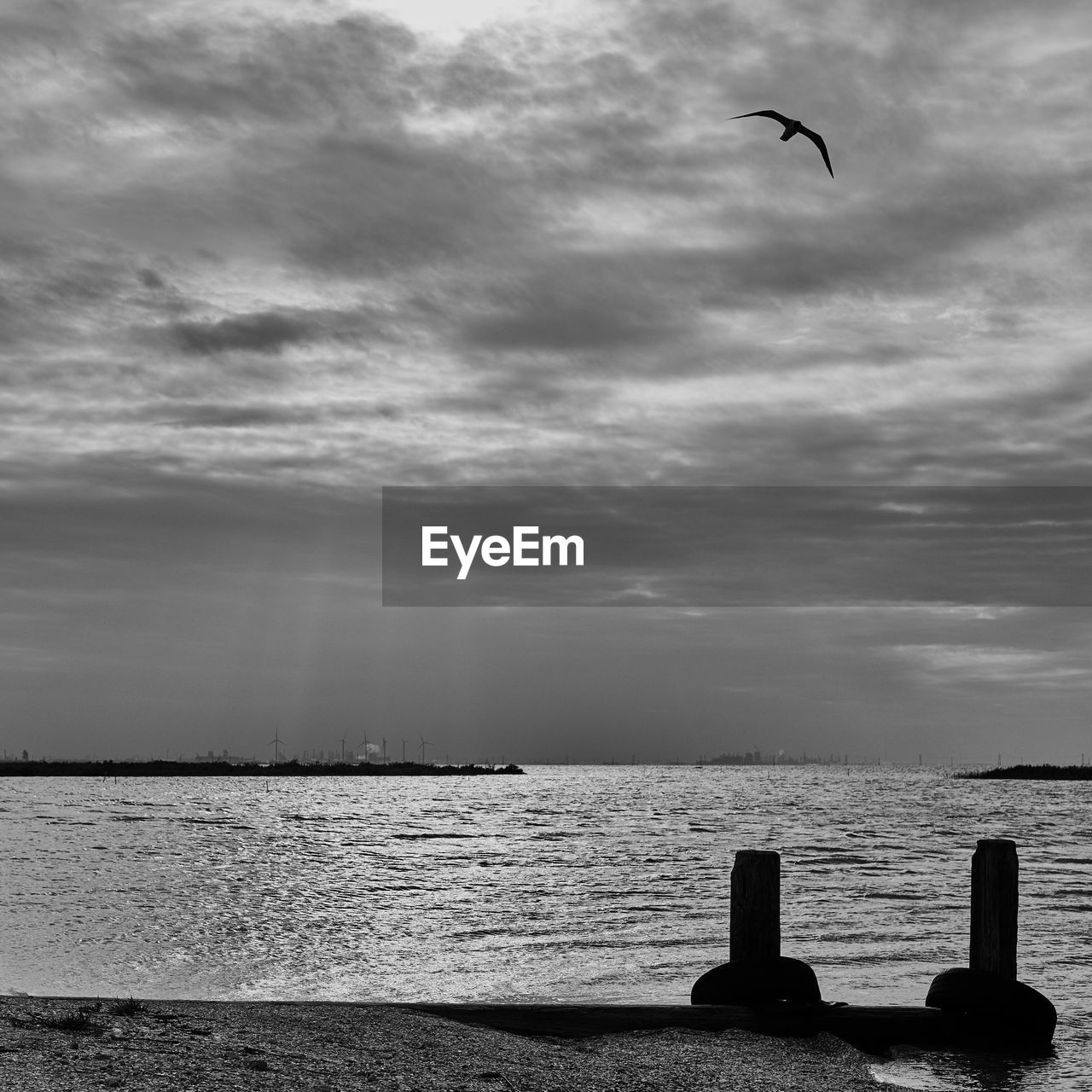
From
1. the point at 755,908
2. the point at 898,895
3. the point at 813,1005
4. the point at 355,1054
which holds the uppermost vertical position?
the point at 755,908

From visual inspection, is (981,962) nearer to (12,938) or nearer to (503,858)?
(12,938)

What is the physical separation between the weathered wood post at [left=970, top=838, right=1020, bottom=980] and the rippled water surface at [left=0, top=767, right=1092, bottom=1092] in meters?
0.97

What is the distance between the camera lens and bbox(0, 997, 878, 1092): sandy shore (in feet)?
26.2

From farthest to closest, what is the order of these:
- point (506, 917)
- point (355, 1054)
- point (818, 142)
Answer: point (506, 917)
point (818, 142)
point (355, 1054)

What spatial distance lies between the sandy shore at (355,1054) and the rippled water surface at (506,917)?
1449 millimetres

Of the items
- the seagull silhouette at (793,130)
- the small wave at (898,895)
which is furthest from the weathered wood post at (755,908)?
the small wave at (898,895)

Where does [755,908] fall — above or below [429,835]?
above

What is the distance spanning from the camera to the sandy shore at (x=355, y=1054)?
8.00 metres

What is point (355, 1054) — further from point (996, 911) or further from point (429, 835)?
point (429, 835)

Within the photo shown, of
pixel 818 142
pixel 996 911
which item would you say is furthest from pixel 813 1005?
pixel 818 142

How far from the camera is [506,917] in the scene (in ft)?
77.0

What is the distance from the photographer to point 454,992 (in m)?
15.7

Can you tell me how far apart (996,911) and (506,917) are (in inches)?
527

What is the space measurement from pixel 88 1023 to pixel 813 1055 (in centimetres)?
598
